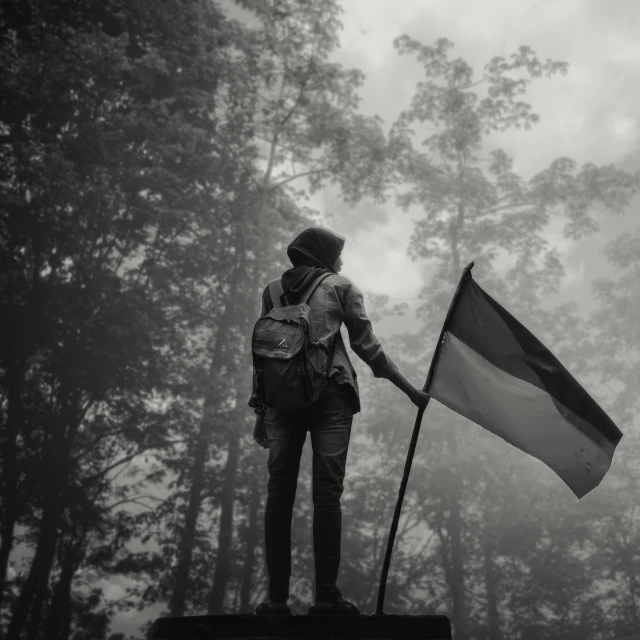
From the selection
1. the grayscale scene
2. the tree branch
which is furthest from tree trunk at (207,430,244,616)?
the tree branch

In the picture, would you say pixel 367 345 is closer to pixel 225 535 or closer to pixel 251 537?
pixel 225 535

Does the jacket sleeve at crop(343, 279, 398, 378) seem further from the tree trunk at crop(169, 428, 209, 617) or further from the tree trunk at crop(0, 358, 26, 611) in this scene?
the tree trunk at crop(0, 358, 26, 611)

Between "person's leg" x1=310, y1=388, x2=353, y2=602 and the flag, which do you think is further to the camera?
the flag

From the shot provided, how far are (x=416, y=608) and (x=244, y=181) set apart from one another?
14.1m

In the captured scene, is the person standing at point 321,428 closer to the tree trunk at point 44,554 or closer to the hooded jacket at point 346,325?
the hooded jacket at point 346,325

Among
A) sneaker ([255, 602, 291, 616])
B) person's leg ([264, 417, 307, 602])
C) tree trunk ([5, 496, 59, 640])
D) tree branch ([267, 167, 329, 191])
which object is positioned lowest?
sneaker ([255, 602, 291, 616])

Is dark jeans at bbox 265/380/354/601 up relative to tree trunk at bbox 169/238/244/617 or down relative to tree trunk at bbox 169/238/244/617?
down

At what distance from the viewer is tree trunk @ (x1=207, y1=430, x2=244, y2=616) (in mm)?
12788

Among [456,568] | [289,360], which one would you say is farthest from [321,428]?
[456,568]

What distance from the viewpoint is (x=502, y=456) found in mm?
18375

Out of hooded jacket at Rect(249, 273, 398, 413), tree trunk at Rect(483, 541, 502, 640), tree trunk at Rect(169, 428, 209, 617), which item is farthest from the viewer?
tree trunk at Rect(483, 541, 502, 640)

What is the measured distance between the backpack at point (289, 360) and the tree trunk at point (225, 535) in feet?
36.7

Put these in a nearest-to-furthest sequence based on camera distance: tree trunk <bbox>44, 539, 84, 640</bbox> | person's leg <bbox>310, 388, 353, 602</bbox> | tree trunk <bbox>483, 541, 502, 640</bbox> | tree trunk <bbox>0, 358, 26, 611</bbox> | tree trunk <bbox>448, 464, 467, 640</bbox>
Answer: person's leg <bbox>310, 388, 353, 602</bbox>
tree trunk <bbox>0, 358, 26, 611</bbox>
tree trunk <bbox>44, 539, 84, 640</bbox>
tree trunk <bbox>448, 464, 467, 640</bbox>
tree trunk <bbox>483, 541, 502, 640</bbox>

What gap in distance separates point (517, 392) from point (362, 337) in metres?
0.98
